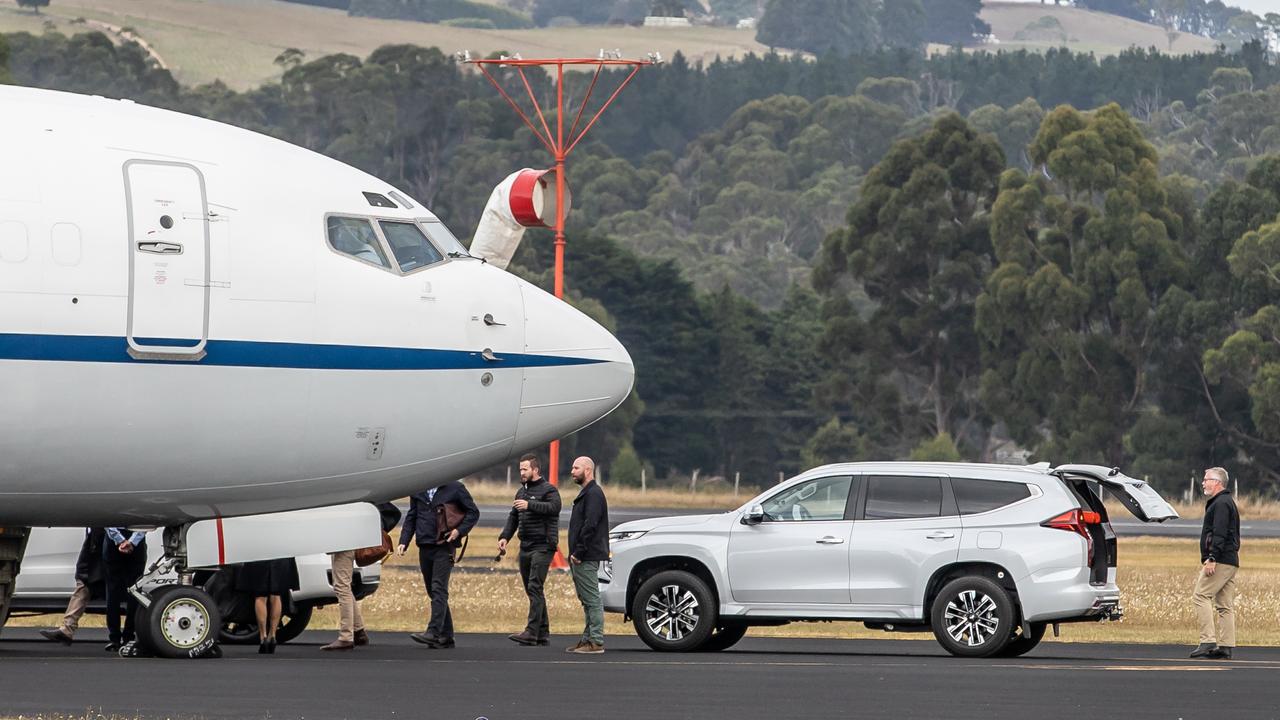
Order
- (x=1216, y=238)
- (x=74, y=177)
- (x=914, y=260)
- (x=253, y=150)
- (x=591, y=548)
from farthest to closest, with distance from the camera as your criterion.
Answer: (x=914, y=260)
(x=1216, y=238)
(x=591, y=548)
(x=253, y=150)
(x=74, y=177)

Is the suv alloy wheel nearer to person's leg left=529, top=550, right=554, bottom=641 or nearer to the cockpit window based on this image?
person's leg left=529, top=550, right=554, bottom=641

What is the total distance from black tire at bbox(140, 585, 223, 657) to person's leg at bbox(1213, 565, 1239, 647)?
10060mm

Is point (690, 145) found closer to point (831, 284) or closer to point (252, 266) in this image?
point (831, 284)

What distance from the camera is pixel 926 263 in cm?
7594

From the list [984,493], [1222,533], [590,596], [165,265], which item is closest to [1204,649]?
[1222,533]

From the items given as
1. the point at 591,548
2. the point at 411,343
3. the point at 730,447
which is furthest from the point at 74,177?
the point at 730,447

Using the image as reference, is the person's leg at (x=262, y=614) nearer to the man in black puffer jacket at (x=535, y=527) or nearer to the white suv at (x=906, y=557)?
the man in black puffer jacket at (x=535, y=527)

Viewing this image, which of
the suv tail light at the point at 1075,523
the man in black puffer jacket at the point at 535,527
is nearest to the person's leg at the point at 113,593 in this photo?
the man in black puffer jacket at the point at 535,527

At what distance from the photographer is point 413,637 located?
836 inches

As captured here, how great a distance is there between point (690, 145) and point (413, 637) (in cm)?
14262

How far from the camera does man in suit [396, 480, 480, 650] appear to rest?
829 inches

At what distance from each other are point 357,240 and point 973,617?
7.06 metres

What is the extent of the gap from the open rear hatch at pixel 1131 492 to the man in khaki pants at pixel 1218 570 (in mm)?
687

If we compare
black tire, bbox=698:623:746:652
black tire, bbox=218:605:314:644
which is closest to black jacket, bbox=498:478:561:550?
black tire, bbox=698:623:746:652
